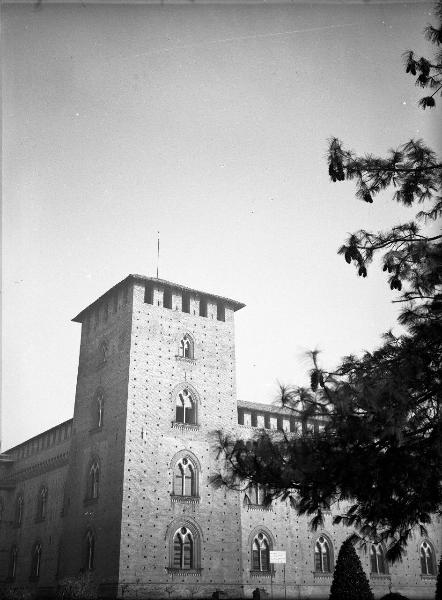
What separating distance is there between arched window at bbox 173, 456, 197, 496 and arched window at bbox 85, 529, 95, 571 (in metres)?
3.31

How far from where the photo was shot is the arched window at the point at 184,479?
66.9 feet

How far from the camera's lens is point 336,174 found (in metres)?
7.38

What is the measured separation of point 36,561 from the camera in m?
25.1

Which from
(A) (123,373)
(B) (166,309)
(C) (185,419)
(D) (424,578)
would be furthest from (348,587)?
(D) (424,578)

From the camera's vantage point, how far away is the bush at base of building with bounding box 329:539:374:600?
1552 centimetres

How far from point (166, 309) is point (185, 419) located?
4.25m

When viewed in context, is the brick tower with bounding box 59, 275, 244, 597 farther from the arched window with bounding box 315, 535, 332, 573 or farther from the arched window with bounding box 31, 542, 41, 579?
the arched window with bounding box 315, 535, 332, 573

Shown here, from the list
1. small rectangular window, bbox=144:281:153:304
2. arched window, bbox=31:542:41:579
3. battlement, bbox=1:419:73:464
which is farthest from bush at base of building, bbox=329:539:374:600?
arched window, bbox=31:542:41:579

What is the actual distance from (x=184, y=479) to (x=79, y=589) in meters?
4.82

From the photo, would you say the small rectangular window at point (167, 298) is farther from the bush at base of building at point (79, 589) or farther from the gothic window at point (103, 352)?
the bush at base of building at point (79, 589)

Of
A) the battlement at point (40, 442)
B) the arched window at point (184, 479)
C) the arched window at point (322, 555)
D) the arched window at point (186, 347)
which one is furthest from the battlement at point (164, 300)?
the arched window at point (322, 555)

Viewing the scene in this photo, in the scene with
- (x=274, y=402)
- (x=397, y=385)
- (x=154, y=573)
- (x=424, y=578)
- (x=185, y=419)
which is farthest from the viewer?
(x=424, y=578)

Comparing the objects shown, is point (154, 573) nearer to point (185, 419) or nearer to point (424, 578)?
point (185, 419)

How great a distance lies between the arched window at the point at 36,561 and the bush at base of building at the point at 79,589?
633 cm
